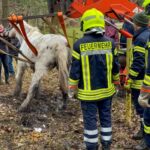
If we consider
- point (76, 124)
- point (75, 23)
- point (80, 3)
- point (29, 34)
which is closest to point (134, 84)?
point (76, 124)

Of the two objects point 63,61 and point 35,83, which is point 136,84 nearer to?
point 63,61

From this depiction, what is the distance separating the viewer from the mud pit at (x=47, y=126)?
7.18 meters

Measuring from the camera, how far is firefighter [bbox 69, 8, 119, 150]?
238 inches

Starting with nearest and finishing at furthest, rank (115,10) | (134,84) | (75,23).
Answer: (134,84)
(115,10)
(75,23)

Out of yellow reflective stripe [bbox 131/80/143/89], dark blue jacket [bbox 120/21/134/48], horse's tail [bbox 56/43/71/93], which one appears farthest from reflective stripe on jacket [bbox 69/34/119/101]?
dark blue jacket [bbox 120/21/134/48]

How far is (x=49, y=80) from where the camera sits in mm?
13289

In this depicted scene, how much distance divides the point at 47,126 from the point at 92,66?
2.40m

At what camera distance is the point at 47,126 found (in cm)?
810

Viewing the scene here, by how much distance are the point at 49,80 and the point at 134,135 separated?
6.08 metres

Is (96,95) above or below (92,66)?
below

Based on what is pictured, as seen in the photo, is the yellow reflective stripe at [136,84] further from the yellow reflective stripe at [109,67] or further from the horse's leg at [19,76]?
the horse's leg at [19,76]

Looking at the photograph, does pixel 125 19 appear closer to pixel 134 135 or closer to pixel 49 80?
pixel 134 135

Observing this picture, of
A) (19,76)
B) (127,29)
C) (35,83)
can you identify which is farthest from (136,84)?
(19,76)

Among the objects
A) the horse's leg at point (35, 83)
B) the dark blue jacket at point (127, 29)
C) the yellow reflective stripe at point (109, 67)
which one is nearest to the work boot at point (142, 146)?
the yellow reflective stripe at point (109, 67)
